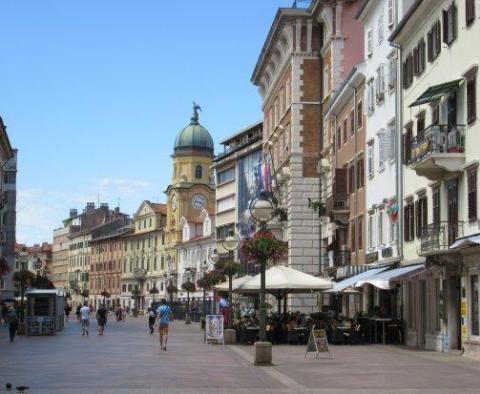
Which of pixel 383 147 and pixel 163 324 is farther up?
pixel 383 147

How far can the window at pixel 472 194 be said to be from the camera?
29.7 m

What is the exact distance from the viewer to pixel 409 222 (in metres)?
38.5

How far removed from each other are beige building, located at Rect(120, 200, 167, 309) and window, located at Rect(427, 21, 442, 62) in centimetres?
11040

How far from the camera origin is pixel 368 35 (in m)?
47.2

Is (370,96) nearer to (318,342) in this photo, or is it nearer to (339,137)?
(339,137)

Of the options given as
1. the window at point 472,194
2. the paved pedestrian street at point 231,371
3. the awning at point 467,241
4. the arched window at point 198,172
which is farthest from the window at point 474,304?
the arched window at point 198,172

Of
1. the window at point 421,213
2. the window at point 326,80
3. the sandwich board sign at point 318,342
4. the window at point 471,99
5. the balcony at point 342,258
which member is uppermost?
the window at point 326,80

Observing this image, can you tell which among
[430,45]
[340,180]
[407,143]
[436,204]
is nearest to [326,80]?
[340,180]

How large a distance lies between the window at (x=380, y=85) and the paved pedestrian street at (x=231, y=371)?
11234 millimetres

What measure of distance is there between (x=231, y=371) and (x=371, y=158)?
22.6 metres

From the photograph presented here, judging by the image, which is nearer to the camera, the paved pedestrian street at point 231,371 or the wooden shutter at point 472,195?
the paved pedestrian street at point 231,371

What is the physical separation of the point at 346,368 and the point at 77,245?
577 ft

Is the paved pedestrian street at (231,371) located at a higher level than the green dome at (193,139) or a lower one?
lower

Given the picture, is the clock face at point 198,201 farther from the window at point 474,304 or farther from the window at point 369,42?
the window at point 474,304
